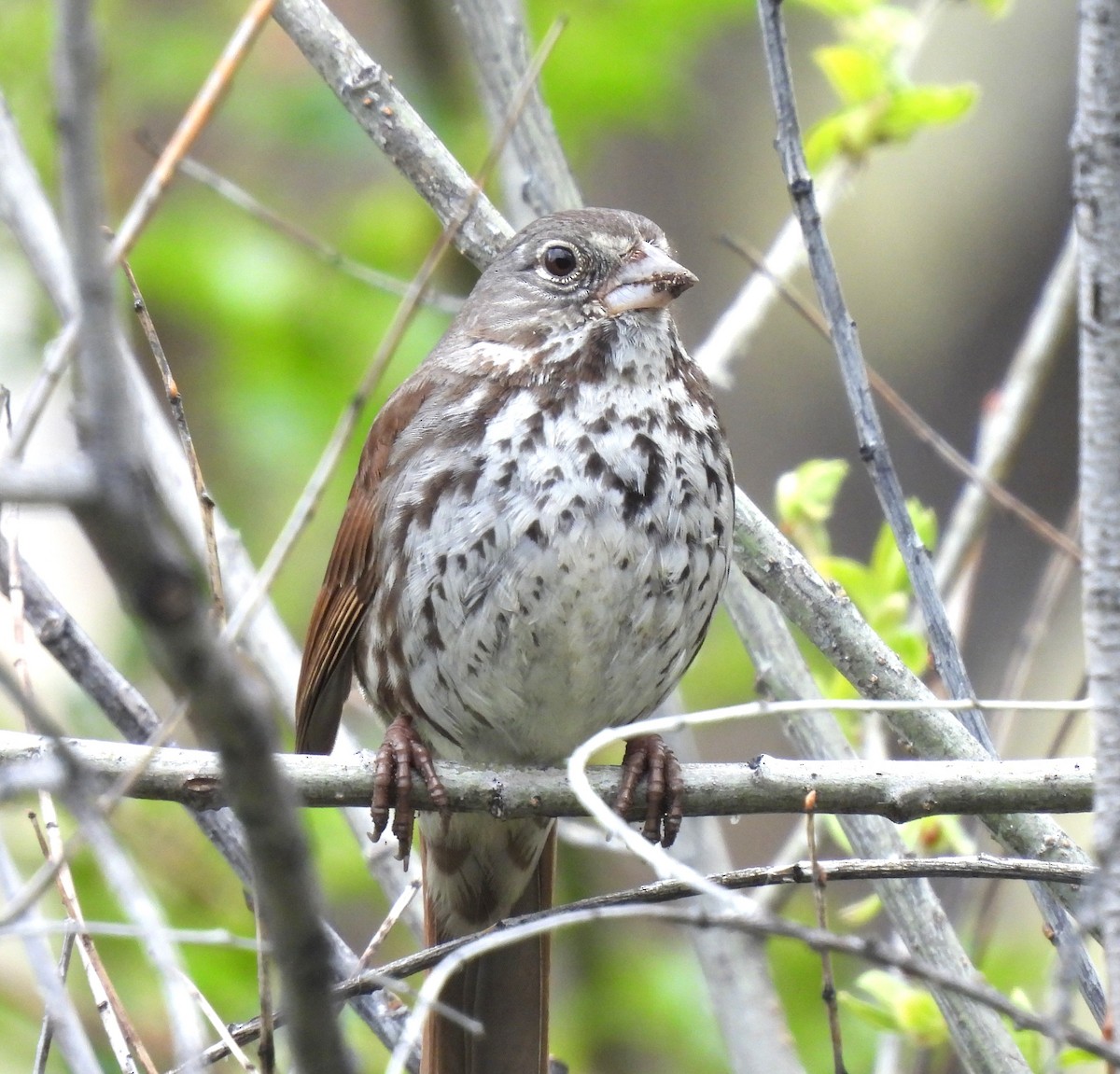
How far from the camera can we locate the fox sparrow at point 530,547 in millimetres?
2828

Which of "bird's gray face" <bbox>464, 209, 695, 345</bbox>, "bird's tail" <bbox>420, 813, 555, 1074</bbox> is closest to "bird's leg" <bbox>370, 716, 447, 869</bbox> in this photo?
"bird's tail" <bbox>420, 813, 555, 1074</bbox>

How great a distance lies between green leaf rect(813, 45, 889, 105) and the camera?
342cm

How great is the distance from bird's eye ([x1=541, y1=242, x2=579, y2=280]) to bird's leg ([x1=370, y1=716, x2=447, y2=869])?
38.0 inches

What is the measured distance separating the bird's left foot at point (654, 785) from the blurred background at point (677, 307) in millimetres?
1229

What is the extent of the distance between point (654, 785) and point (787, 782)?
2.05 ft

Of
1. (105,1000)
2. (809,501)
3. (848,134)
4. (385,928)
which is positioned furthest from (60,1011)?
(848,134)

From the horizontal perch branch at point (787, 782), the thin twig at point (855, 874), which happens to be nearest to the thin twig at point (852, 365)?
the horizontal perch branch at point (787, 782)

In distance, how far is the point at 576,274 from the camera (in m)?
3.13

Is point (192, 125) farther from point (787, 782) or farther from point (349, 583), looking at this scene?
point (349, 583)

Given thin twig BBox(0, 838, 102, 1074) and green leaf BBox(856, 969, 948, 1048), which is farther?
green leaf BBox(856, 969, 948, 1048)

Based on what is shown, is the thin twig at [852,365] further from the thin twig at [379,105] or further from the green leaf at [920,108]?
the green leaf at [920,108]

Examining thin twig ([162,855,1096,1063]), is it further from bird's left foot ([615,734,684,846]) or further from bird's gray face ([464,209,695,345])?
bird's gray face ([464,209,695,345])

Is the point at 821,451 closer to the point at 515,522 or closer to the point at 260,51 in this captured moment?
the point at 260,51

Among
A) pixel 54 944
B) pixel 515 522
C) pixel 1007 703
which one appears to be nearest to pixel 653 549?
pixel 515 522
